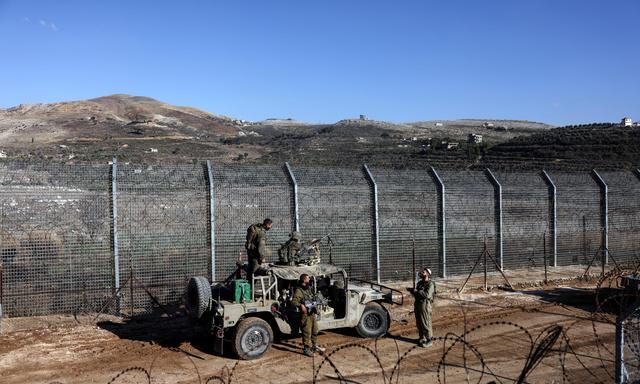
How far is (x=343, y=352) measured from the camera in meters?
10.2

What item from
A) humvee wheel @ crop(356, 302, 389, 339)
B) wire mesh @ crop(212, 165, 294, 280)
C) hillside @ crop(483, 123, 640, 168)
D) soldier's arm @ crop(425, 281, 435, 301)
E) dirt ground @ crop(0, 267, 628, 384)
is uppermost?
hillside @ crop(483, 123, 640, 168)

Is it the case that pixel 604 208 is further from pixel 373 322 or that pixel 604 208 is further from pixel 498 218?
pixel 373 322

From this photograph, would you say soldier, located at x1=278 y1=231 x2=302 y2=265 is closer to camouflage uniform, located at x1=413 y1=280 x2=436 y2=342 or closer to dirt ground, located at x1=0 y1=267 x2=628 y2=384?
dirt ground, located at x1=0 y1=267 x2=628 y2=384

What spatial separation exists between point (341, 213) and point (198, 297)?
6.67 metres

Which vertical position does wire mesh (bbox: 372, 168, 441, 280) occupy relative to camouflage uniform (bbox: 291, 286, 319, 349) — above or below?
above

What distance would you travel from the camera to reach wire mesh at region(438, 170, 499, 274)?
17.6 meters

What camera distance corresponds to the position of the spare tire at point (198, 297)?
32.7 feet

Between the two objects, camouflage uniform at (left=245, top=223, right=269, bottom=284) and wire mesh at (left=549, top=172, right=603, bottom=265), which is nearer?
camouflage uniform at (left=245, top=223, right=269, bottom=284)

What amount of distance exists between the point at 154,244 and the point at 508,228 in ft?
36.0

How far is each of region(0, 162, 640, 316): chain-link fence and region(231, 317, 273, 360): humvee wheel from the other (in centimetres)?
415

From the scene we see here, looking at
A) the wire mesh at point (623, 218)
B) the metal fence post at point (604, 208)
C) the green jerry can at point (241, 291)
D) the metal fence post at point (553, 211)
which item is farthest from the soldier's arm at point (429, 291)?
the wire mesh at point (623, 218)

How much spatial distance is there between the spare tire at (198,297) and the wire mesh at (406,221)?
24.0 feet

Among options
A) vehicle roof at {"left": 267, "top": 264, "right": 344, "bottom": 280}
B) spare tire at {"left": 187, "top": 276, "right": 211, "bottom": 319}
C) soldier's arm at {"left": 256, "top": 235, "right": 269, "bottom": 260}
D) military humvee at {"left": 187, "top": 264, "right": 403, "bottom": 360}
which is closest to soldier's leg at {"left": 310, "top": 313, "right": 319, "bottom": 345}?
military humvee at {"left": 187, "top": 264, "right": 403, "bottom": 360}

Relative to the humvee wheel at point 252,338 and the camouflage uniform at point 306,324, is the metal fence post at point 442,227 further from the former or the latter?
the humvee wheel at point 252,338
